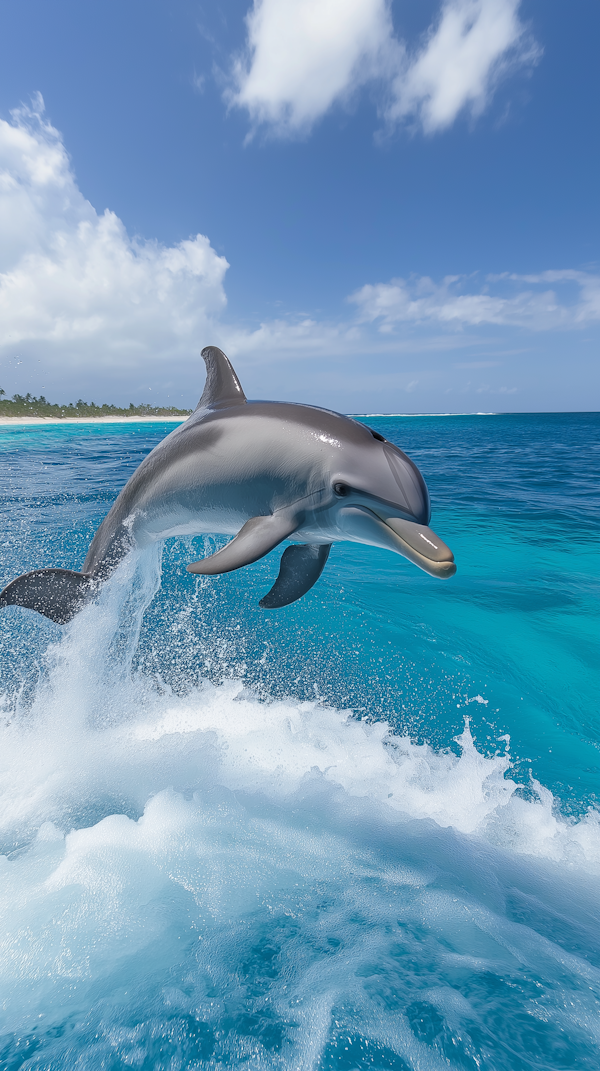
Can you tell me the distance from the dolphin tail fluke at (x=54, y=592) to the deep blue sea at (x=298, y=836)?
22 cm

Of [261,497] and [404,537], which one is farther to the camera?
[261,497]

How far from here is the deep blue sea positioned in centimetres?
248

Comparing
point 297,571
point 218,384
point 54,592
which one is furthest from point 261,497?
point 54,592

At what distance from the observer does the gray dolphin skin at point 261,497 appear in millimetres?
2713

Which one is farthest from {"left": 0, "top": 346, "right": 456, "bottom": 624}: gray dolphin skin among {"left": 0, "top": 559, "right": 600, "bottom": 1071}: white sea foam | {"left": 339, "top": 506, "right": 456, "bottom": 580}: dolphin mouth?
{"left": 0, "top": 559, "right": 600, "bottom": 1071}: white sea foam

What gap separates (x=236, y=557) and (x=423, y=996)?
258cm

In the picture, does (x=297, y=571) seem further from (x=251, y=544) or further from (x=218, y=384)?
(x=218, y=384)

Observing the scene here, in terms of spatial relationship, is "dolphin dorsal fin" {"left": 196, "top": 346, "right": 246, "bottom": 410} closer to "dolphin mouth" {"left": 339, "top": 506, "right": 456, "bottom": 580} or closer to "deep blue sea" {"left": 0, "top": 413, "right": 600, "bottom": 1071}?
"dolphin mouth" {"left": 339, "top": 506, "right": 456, "bottom": 580}

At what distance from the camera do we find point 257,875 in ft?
11.2

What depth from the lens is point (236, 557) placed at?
2.84 metres

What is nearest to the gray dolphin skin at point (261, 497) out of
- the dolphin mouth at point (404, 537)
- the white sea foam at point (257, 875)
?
the dolphin mouth at point (404, 537)

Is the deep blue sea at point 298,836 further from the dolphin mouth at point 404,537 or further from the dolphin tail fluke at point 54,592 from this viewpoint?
the dolphin mouth at point 404,537

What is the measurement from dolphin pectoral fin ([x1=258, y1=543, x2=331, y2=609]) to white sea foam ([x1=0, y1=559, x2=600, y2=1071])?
1.65 metres

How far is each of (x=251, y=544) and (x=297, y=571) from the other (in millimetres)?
862
